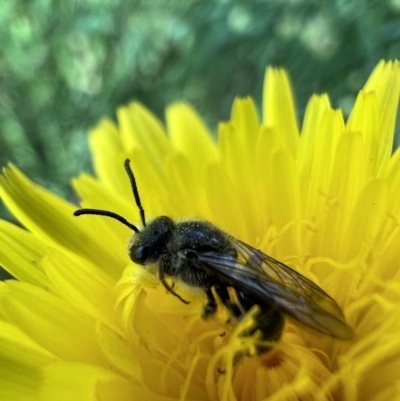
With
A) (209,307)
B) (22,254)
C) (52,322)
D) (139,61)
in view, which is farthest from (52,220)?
(139,61)

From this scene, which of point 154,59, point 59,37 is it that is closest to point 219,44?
point 154,59

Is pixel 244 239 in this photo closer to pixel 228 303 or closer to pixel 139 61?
pixel 228 303

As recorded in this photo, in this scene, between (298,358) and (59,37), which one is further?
(59,37)

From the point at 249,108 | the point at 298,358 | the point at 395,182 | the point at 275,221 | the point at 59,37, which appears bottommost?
the point at 298,358

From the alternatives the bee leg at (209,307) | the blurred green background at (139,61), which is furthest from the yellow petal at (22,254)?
the blurred green background at (139,61)

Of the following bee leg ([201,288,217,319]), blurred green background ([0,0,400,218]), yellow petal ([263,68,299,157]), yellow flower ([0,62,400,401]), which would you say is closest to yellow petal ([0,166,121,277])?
yellow flower ([0,62,400,401])

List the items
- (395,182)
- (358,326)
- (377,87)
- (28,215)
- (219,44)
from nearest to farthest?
(358,326) < (395,182) < (28,215) < (377,87) < (219,44)

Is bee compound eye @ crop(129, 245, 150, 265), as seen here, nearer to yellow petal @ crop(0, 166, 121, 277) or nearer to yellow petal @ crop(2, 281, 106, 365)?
yellow petal @ crop(2, 281, 106, 365)

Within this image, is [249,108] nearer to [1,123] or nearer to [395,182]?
[395,182]
